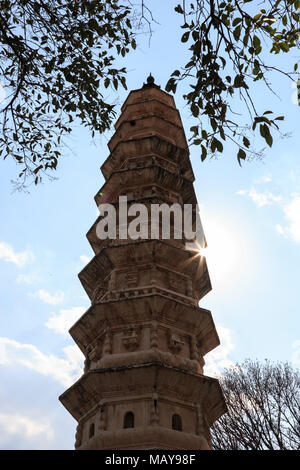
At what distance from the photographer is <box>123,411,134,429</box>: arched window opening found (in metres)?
11.6

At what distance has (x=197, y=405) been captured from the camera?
12.4 meters

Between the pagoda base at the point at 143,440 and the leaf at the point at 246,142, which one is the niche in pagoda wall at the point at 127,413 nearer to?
the pagoda base at the point at 143,440

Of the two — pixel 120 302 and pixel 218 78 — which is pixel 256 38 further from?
pixel 120 302

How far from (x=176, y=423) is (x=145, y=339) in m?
2.38

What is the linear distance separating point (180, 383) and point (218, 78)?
7.83m

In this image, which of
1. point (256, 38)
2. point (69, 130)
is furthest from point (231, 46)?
point (69, 130)

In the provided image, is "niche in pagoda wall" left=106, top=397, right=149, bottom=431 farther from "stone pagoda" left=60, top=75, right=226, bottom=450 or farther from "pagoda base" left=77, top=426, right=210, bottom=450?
"pagoda base" left=77, top=426, right=210, bottom=450

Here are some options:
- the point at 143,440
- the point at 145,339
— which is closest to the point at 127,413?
the point at 143,440

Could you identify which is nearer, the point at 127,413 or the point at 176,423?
the point at 127,413

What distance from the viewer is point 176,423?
39.0 feet

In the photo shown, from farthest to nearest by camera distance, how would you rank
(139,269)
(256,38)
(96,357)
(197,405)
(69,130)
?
1. (139,269)
2. (96,357)
3. (197,405)
4. (69,130)
5. (256,38)

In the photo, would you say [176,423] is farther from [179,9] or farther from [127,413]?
[179,9]

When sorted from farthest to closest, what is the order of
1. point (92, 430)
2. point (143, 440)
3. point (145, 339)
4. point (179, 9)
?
1. point (145, 339)
2. point (92, 430)
3. point (143, 440)
4. point (179, 9)

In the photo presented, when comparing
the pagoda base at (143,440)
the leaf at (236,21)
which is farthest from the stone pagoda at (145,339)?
the leaf at (236,21)
